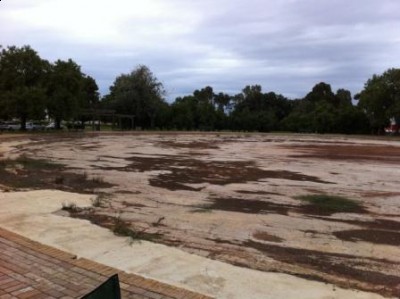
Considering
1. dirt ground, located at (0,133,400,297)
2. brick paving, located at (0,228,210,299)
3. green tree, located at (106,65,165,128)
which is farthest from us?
green tree, located at (106,65,165,128)

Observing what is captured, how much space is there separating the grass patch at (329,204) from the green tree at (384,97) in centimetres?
5810

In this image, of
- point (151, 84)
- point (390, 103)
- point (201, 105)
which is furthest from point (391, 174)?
point (201, 105)

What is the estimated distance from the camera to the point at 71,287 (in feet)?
19.4

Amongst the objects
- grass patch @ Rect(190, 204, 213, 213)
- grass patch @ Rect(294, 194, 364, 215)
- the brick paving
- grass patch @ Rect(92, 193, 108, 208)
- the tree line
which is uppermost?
the tree line

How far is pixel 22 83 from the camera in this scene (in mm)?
52438

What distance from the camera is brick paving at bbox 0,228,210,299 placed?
575cm

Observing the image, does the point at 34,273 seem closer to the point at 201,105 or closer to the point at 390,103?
the point at 390,103

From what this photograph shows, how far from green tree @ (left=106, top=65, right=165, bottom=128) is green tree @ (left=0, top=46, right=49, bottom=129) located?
24.7 m

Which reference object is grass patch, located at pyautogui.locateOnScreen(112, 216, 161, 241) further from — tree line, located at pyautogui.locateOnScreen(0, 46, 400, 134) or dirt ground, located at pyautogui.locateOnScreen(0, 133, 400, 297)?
tree line, located at pyautogui.locateOnScreen(0, 46, 400, 134)

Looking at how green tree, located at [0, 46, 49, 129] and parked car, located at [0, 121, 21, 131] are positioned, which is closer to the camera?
green tree, located at [0, 46, 49, 129]

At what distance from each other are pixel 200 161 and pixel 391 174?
9895mm

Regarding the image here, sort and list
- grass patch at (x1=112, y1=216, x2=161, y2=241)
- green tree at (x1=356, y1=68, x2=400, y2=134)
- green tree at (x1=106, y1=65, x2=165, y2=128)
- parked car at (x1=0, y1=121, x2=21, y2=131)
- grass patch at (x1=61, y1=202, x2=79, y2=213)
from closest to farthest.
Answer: grass patch at (x1=112, y1=216, x2=161, y2=241)
grass patch at (x1=61, y1=202, x2=79, y2=213)
parked car at (x1=0, y1=121, x2=21, y2=131)
green tree at (x1=356, y1=68, x2=400, y2=134)
green tree at (x1=106, y1=65, x2=165, y2=128)

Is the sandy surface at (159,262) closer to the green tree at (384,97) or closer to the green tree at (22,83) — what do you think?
the green tree at (22,83)

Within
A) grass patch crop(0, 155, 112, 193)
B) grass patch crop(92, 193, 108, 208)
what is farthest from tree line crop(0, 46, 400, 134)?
grass patch crop(92, 193, 108, 208)
